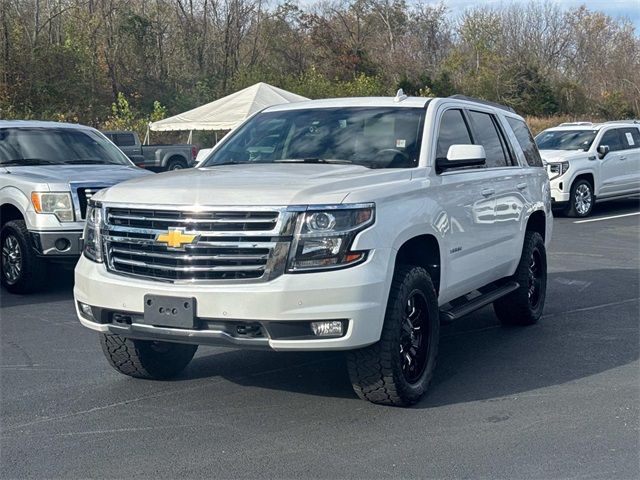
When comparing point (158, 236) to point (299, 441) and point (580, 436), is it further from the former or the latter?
point (580, 436)

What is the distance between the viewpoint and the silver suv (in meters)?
8.77

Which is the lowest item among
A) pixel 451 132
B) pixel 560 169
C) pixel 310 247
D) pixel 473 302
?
pixel 560 169

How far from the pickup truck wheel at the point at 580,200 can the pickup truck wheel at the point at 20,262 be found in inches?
440

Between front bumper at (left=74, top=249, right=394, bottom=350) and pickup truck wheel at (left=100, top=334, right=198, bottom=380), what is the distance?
0.84 meters

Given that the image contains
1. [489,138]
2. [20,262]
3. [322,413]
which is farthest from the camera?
[20,262]

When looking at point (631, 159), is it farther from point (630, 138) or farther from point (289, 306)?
point (289, 306)

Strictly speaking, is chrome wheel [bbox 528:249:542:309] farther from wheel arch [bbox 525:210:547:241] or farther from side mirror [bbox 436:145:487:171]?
side mirror [bbox 436:145:487:171]

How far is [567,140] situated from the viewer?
18156 millimetres

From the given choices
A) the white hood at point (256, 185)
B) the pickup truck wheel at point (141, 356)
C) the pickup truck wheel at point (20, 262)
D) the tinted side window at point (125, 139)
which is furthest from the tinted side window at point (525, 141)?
the tinted side window at point (125, 139)

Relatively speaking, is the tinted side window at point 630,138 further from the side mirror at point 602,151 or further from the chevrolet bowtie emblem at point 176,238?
the chevrolet bowtie emblem at point 176,238

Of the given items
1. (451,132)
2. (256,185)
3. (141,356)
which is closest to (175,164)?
(451,132)

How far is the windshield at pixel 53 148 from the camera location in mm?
9906

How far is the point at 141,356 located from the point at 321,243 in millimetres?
1747

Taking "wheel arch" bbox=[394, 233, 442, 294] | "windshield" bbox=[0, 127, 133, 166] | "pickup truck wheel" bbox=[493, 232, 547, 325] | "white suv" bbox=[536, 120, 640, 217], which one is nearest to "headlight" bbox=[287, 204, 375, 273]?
"wheel arch" bbox=[394, 233, 442, 294]
